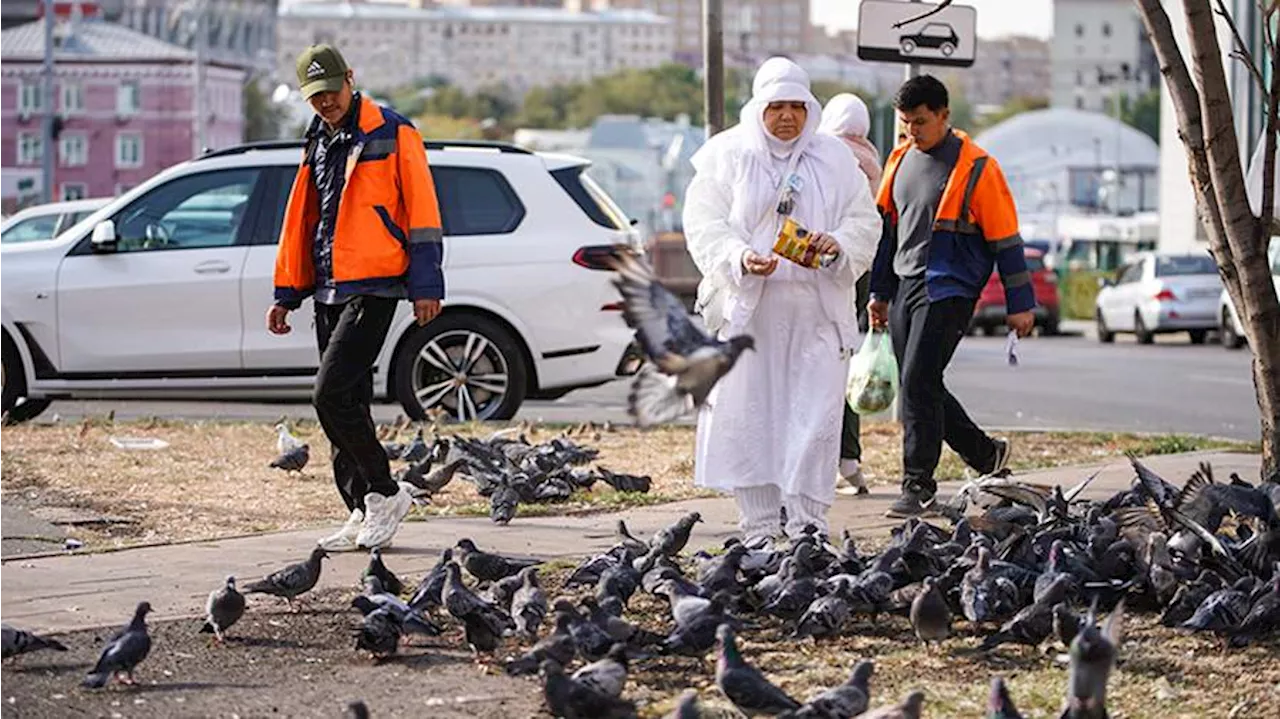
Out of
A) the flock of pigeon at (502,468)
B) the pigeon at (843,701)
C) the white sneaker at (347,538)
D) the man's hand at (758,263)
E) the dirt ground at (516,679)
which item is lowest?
the flock of pigeon at (502,468)

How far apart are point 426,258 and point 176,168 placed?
694 cm

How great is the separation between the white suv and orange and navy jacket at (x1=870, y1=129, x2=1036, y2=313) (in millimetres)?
5093

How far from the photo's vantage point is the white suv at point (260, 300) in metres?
15.6

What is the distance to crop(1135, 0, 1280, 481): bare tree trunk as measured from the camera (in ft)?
30.2

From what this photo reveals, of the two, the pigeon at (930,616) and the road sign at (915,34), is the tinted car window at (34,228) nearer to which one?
the road sign at (915,34)

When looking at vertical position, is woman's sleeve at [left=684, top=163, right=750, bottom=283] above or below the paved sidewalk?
above

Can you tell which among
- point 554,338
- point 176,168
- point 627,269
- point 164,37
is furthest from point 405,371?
point 164,37

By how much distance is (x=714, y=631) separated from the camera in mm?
7070

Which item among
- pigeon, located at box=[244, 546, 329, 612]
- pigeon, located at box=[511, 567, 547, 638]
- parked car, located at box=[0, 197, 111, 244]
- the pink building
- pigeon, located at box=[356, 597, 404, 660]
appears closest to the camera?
pigeon, located at box=[356, 597, 404, 660]

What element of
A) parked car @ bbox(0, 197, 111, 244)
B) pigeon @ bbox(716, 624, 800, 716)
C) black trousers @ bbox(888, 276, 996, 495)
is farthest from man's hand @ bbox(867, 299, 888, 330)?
parked car @ bbox(0, 197, 111, 244)

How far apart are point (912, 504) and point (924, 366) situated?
1.95 feet

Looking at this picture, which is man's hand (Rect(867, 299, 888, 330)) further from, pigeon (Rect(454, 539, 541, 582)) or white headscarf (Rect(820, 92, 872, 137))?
pigeon (Rect(454, 539, 541, 582))

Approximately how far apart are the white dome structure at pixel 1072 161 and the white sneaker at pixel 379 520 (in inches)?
4030

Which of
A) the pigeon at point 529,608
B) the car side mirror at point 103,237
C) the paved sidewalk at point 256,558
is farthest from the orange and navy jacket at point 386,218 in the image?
the car side mirror at point 103,237
